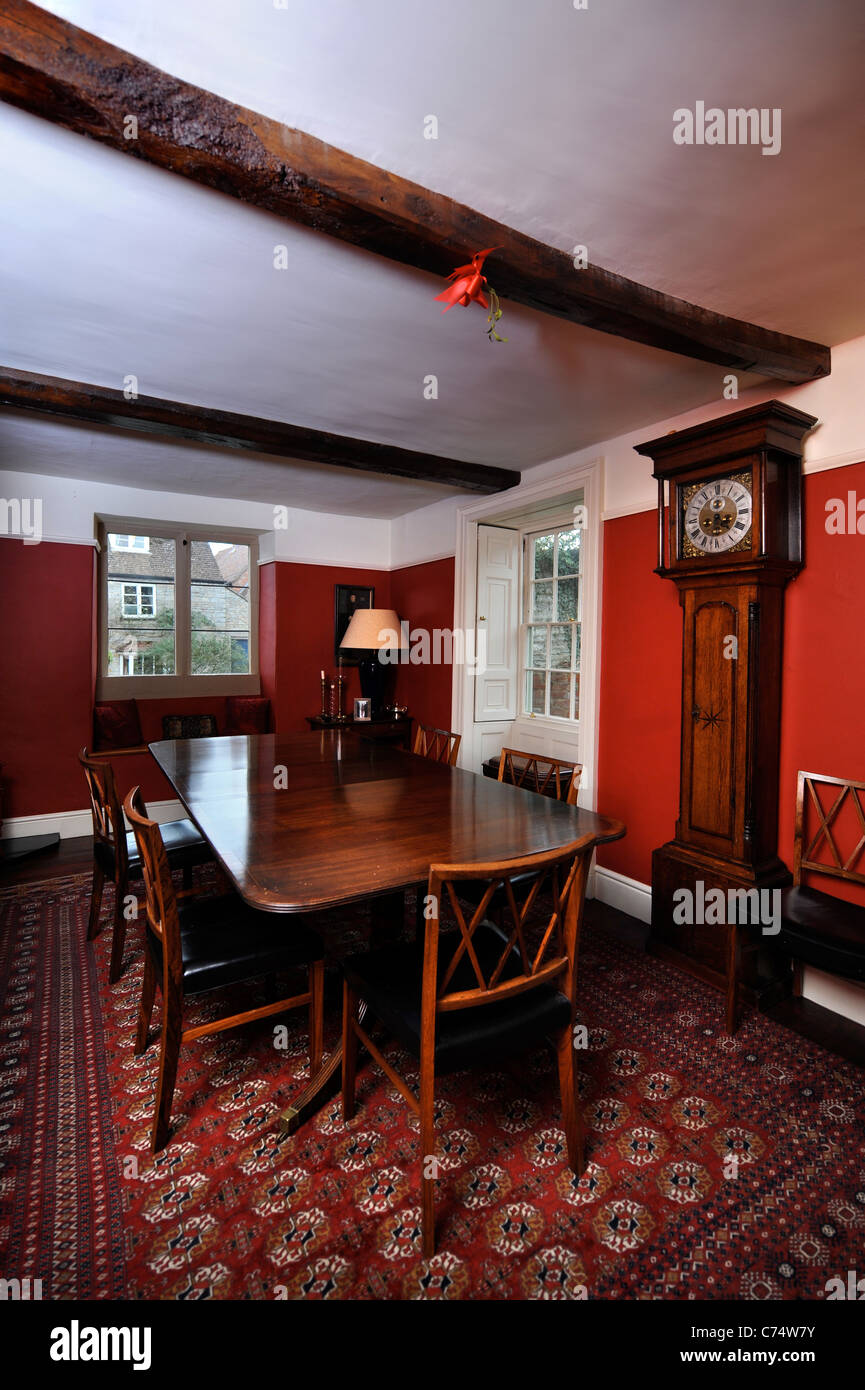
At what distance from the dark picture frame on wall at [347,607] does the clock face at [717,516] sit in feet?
11.3

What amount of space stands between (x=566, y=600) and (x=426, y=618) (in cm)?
132

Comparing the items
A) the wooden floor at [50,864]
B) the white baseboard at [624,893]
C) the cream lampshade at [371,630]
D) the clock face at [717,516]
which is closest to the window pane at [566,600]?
the cream lampshade at [371,630]

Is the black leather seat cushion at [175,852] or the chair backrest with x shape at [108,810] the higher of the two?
the chair backrest with x shape at [108,810]

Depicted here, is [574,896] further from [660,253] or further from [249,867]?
[660,253]

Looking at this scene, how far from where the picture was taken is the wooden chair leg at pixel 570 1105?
164 centimetres

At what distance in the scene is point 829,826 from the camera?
2473mm

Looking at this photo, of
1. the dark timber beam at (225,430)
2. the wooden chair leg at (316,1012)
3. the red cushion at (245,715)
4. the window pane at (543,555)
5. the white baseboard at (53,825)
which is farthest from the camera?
the red cushion at (245,715)

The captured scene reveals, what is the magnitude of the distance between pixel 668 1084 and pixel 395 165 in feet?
9.04

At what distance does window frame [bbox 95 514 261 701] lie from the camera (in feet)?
16.1

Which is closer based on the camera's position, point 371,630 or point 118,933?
point 118,933

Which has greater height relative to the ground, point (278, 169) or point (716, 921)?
point (278, 169)

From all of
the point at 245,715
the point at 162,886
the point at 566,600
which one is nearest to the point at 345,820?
the point at 162,886

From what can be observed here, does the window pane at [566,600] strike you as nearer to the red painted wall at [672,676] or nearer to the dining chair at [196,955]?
the red painted wall at [672,676]

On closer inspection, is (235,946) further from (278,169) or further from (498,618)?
(498,618)
